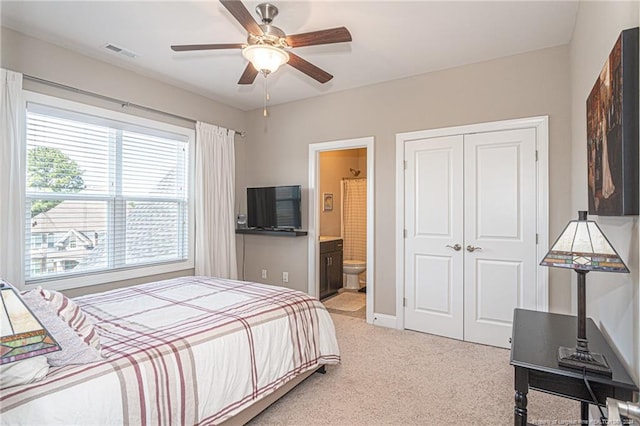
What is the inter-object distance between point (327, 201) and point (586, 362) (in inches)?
182

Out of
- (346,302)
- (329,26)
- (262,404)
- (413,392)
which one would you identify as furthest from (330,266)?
(329,26)

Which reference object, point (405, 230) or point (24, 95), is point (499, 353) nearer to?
point (405, 230)

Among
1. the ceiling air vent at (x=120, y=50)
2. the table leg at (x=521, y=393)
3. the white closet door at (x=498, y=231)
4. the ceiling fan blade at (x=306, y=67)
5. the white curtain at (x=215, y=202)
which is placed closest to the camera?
the table leg at (x=521, y=393)

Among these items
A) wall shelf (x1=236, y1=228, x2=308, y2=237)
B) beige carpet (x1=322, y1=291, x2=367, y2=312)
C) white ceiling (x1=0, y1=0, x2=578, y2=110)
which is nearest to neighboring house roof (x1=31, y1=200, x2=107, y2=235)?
white ceiling (x1=0, y1=0, x2=578, y2=110)

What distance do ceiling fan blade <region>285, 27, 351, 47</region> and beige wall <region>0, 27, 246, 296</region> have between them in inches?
87.0

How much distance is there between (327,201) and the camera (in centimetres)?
577

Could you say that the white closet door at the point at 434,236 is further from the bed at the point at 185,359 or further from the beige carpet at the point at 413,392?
the bed at the point at 185,359

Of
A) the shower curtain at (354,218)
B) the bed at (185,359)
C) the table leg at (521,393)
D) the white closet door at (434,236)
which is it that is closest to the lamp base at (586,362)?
the table leg at (521,393)

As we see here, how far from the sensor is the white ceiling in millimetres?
2432

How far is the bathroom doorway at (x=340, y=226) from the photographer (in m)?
4.22

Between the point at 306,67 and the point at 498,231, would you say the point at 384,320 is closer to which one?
the point at 498,231

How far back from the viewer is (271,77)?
370 cm

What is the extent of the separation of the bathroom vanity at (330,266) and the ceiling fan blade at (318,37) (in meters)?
3.04

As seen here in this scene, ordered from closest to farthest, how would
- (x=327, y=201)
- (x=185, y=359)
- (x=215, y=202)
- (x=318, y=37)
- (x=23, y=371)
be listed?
1. (x=23, y=371)
2. (x=185, y=359)
3. (x=318, y=37)
4. (x=215, y=202)
5. (x=327, y=201)
